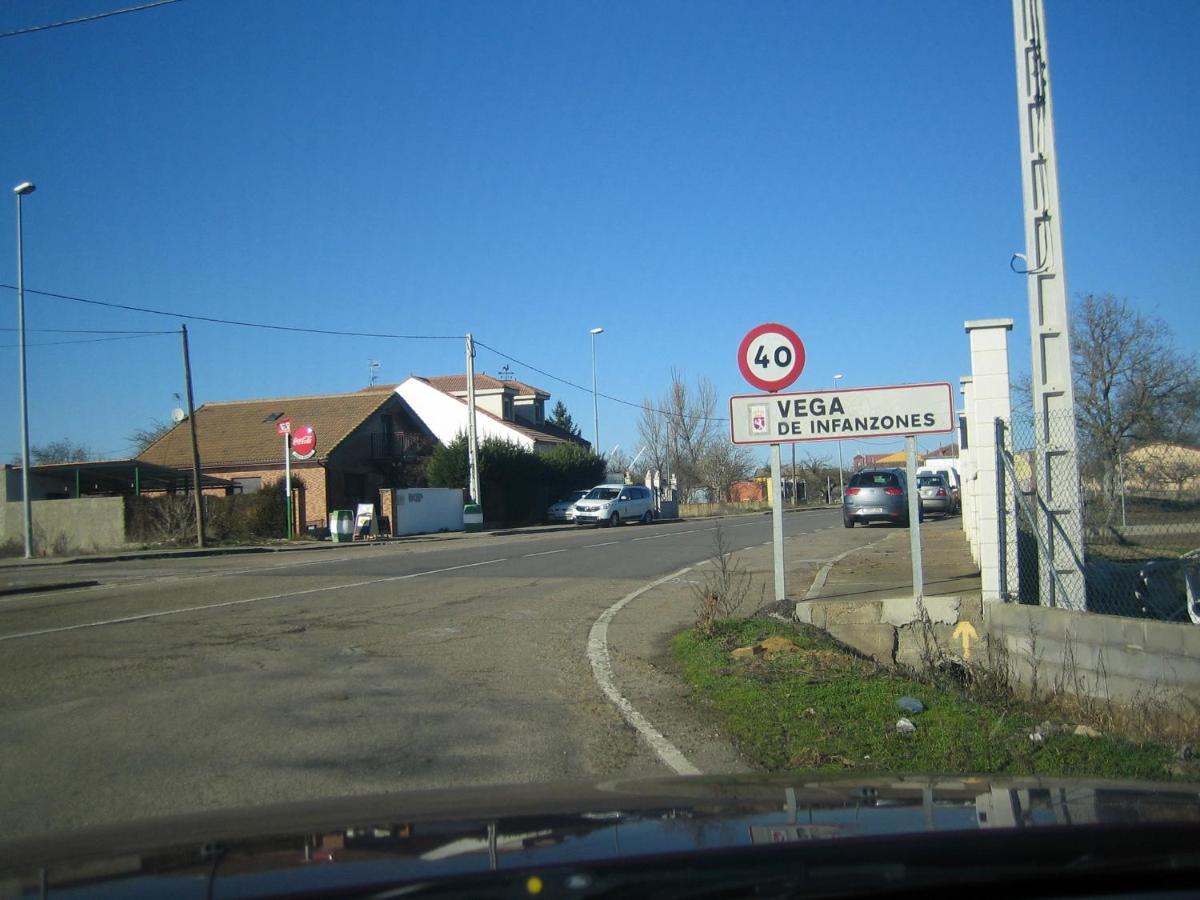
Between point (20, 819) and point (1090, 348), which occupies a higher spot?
point (1090, 348)

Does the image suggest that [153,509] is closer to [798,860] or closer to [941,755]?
[941,755]

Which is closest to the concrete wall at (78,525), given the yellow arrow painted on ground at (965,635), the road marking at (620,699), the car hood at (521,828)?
the road marking at (620,699)

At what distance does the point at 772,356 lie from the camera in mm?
11094

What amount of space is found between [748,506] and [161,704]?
6095cm

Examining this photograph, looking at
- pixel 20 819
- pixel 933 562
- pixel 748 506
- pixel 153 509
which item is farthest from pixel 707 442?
pixel 20 819

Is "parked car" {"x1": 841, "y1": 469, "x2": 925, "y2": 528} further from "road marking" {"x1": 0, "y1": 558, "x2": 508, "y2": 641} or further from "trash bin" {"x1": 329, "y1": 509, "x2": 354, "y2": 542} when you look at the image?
"trash bin" {"x1": 329, "y1": 509, "x2": 354, "y2": 542}

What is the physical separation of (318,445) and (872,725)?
40.2m

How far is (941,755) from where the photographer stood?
5.75 meters

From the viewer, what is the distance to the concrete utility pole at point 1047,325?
8844mm

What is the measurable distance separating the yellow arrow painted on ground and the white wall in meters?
55.8

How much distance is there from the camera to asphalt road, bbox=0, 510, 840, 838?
18.7 feet

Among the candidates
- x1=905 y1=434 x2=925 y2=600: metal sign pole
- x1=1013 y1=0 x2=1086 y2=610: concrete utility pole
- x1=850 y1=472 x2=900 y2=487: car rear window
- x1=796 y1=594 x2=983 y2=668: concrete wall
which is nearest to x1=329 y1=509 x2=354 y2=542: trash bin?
x1=850 y1=472 x2=900 y2=487: car rear window

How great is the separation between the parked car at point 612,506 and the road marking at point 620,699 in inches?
1159

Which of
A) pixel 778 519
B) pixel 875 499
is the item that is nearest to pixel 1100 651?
pixel 778 519
